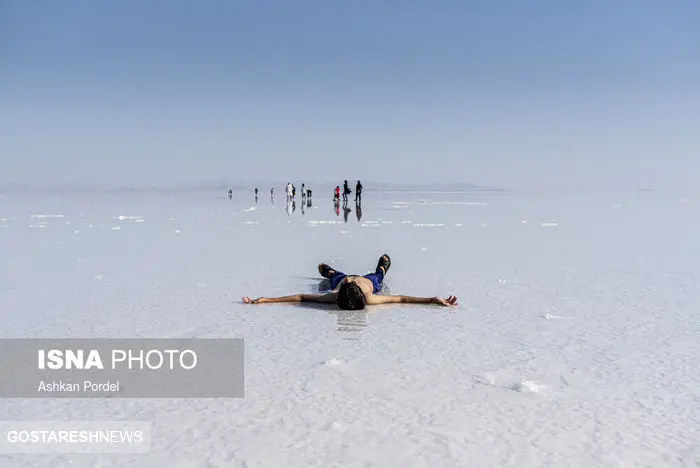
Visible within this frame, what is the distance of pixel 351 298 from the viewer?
806 centimetres

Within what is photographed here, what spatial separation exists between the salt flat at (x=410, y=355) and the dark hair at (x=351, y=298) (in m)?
0.21

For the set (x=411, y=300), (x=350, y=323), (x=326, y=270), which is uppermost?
(x=326, y=270)

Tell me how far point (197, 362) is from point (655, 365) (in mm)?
4863

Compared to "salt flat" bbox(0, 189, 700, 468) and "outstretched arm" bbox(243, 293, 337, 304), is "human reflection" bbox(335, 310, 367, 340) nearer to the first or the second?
"salt flat" bbox(0, 189, 700, 468)

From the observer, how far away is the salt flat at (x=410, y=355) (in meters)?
4.03

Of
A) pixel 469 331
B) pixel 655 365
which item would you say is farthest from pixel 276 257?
pixel 655 365

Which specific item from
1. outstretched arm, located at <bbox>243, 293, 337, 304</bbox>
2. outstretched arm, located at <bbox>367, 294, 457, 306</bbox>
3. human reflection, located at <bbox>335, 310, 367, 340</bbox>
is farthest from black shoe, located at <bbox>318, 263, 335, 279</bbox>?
human reflection, located at <bbox>335, 310, 367, 340</bbox>

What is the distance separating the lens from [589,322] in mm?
7391

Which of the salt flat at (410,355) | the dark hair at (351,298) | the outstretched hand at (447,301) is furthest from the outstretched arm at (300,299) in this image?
the outstretched hand at (447,301)

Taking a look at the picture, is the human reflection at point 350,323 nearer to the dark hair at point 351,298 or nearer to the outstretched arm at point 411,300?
the dark hair at point 351,298

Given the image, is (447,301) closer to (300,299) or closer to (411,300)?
(411,300)

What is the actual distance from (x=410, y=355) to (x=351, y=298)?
7.11 feet

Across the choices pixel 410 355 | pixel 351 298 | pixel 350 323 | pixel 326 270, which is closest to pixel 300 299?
pixel 351 298

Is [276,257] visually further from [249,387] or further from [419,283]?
[249,387]
